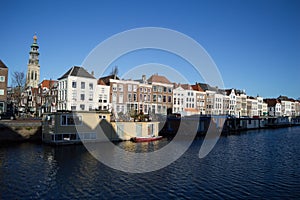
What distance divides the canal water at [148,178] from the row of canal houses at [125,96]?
91.4 ft

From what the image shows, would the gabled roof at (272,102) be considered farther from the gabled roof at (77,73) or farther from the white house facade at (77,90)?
the gabled roof at (77,73)

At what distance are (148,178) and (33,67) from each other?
379 ft

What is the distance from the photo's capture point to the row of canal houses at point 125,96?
6831 centimetres

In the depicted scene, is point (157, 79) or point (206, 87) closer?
point (157, 79)

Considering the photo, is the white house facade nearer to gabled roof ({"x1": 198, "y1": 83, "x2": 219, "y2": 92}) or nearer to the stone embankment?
the stone embankment

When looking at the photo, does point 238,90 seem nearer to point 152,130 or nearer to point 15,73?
point 152,130

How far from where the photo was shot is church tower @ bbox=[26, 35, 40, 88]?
123500 millimetres

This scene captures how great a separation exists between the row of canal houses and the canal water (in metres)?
27.8

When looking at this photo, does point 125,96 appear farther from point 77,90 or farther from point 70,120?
point 70,120

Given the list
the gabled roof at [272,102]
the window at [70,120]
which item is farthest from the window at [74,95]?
the gabled roof at [272,102]

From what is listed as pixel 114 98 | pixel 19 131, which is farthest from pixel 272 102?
pixel 19 131

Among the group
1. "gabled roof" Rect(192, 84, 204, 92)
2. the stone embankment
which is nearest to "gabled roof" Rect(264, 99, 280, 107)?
"gabled roof" Rect(192, 84, 204, 92)

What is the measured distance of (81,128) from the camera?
46.4 m

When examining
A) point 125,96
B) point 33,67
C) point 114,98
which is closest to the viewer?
point 114,98
